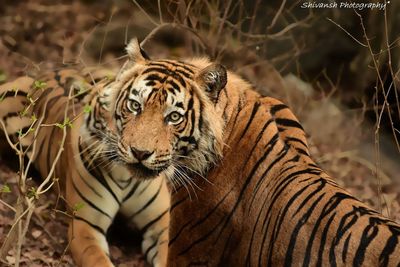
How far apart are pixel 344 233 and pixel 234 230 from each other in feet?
2.55

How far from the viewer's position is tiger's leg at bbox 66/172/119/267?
215 inches

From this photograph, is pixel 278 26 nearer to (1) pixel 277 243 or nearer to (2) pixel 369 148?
(2) pixel 369 148

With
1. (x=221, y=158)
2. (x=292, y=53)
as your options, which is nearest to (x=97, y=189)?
(x=221, y=158)

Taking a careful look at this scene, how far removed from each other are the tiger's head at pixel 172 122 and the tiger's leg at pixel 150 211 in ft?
5.14

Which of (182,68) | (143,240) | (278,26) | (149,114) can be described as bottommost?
(143,240)

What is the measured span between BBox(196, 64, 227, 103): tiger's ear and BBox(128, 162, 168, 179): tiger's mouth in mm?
481

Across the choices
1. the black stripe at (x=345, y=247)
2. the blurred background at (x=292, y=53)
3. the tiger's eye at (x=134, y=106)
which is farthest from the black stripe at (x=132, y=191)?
the black stripe at (x=345, y=247)

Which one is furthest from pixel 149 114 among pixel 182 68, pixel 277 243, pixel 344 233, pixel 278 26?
pixel 278 26

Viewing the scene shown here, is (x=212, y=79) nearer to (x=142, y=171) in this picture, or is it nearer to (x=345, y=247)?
(x=142, y=171)

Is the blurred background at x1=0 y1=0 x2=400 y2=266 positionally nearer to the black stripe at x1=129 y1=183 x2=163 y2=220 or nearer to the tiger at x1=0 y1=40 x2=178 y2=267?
the tiger at x1=0 y1=40 x2=178 y2=267

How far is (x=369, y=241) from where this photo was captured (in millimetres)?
3158

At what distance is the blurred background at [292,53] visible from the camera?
7242 mm

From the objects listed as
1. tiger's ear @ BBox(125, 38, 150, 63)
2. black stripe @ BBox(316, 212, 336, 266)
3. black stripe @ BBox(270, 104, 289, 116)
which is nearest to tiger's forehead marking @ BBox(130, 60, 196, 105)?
tiger's ear @ BBox(125, 38, 150, 63)

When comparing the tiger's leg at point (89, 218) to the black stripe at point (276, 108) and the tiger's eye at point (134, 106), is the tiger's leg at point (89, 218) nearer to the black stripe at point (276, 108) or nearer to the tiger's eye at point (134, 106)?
the tiger's eye at point (134, 106)
